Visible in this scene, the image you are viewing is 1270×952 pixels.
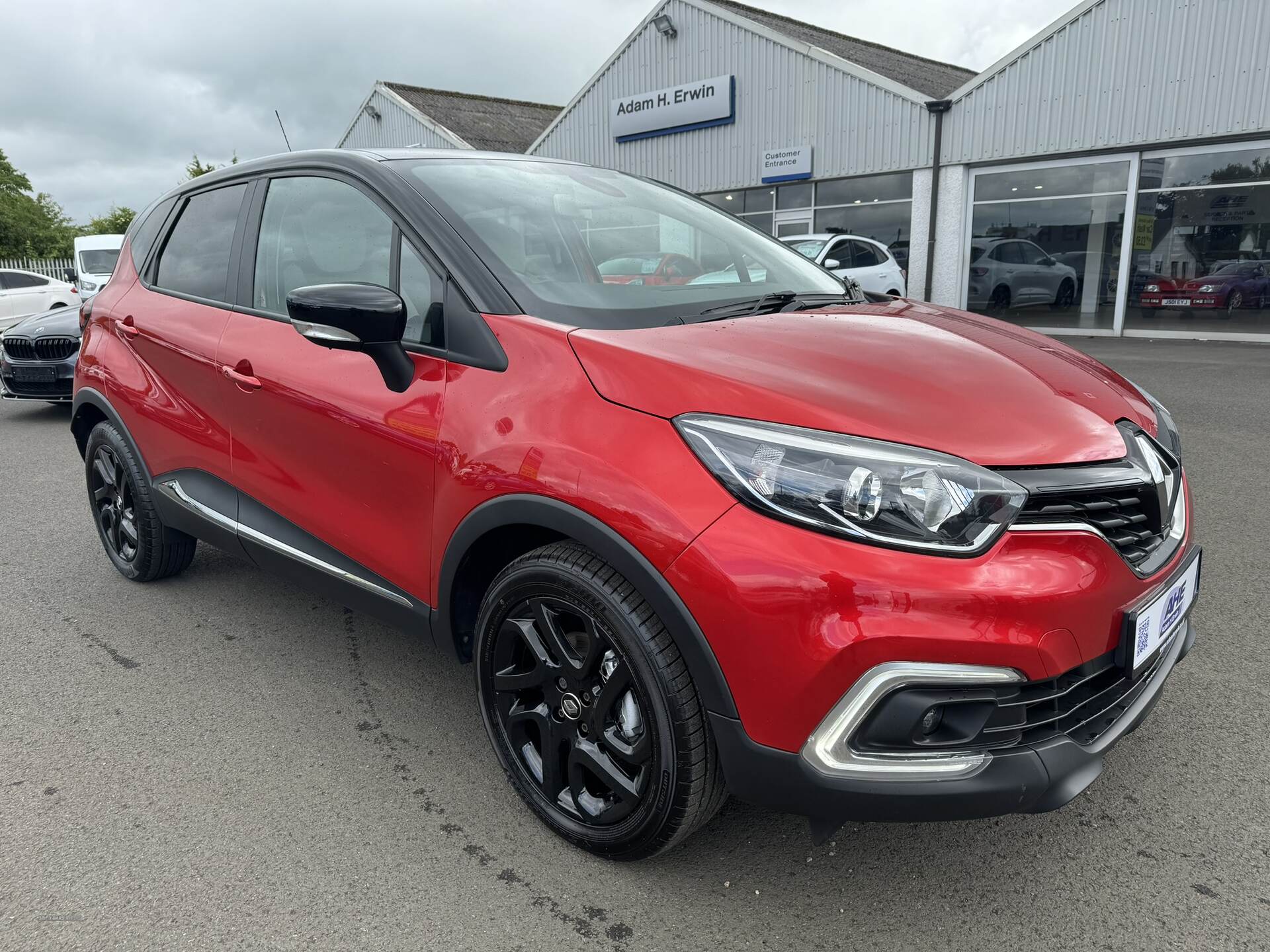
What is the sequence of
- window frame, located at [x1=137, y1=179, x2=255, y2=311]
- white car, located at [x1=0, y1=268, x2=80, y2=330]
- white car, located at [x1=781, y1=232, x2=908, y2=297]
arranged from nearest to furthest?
window frame, located at [x1=137, y1=179, x2=255, y2=311]
white car, located at [x1=781, y1=232, x2=908, y2=297]
white car, located at [x1=0, y1=268, x2=80, y2=330]

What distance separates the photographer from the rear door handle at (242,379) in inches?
108

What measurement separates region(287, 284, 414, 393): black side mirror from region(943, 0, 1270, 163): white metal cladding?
14.5 meters

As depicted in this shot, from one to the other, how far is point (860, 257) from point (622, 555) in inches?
519

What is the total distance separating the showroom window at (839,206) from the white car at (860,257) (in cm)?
212

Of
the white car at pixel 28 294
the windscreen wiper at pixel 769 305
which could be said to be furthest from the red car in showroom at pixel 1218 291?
the white car at pixel 28 294

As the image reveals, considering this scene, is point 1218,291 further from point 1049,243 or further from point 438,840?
point 438,840

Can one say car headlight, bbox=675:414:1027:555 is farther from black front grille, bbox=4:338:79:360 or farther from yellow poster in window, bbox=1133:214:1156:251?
yellow poster in window, bbox=1133:214:1156:251

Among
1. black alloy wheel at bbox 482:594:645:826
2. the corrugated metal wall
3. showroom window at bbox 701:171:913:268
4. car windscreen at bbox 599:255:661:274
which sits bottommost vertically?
black alloy wheel at bbox 482:594:645:826

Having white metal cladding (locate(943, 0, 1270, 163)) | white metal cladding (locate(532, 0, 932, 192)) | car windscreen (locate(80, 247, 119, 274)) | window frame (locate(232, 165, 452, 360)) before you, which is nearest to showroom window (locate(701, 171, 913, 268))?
white metal cladding (locate(532, 0, 932, 192))

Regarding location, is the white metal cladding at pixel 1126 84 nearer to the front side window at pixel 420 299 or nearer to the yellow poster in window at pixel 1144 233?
the yellow poster in window at pixel 1144 233

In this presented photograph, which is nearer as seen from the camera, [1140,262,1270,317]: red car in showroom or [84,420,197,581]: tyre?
[84,420,197,581]: tyre

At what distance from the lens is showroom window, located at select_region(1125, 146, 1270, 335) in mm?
12891

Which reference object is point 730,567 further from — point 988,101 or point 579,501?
point 988,101

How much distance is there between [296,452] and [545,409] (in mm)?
1040
